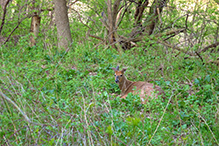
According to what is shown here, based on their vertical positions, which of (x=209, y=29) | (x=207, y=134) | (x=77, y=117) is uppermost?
(x=209, y=29)

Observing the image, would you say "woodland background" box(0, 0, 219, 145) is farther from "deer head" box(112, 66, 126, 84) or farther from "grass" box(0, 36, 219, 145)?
"deer head" box(112, 66, 126, 84)

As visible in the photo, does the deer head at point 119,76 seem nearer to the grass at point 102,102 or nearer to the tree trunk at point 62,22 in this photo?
the grass at point 102,102

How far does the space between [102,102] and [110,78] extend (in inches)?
94.7

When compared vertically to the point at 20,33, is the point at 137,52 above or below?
below

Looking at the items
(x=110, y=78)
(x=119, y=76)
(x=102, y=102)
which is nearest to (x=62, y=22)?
(x=110, y=78)

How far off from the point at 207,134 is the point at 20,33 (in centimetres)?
1017

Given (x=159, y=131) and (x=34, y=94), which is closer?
(x=159, y=131)

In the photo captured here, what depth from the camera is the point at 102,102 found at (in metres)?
5.23

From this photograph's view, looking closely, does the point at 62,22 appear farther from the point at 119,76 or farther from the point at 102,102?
the point at 102,102

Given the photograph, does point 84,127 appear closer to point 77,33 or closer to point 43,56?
point 43,56

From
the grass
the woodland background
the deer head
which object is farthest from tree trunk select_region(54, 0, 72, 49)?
the deer head

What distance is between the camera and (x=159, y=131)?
13.0 feet

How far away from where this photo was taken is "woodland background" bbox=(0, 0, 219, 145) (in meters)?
3.62

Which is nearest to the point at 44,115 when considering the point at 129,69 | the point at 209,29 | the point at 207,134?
the point at 207,134
